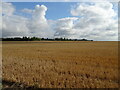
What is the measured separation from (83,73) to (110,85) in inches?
87.2

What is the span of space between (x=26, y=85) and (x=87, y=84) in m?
2.61

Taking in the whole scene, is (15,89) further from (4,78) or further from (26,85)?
(4,78)

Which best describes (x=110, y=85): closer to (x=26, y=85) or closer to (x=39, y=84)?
(x=39, y=84)

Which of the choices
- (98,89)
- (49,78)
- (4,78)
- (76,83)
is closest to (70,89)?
(76,83)

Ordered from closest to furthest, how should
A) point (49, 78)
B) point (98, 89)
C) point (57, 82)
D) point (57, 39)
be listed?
1. point (98, 89)
2. point (57, 82)
3. point (49, 78)
4. point (57, 39)

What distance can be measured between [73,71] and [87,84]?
2.48 metres

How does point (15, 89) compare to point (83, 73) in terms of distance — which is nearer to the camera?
point (15, 89)

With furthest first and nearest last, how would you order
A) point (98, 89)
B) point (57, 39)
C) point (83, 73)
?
1. point (57, 39)
2. point (83, 73)
3. point (98, 89)

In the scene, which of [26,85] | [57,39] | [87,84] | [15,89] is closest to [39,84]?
[26,85]

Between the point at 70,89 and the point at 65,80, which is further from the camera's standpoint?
the point at 65,80

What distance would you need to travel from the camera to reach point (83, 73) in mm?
8078

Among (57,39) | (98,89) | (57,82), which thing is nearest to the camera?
(98,89)

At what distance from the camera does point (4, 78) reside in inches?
288

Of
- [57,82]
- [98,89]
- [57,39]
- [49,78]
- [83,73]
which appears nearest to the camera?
[98,89]
